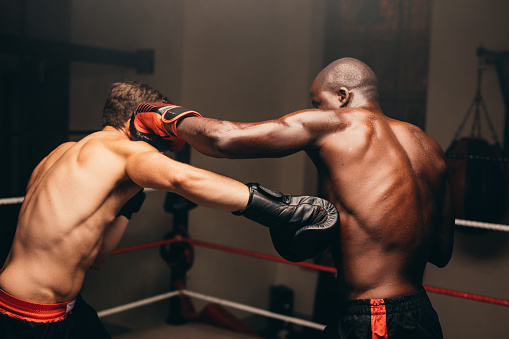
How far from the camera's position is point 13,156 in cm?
309

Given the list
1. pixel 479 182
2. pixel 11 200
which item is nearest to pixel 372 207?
pixel 11 200

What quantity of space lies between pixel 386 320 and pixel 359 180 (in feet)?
1.15

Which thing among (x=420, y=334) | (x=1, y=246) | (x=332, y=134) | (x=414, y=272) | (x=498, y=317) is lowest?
(x=498, y=317)

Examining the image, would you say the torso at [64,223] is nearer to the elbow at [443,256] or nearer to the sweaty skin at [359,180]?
the sweaty skin at [359,180]

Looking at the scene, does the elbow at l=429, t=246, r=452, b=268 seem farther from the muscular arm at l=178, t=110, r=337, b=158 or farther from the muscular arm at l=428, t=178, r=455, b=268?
the muscular arm at l=178, t=110, r=337, b=158

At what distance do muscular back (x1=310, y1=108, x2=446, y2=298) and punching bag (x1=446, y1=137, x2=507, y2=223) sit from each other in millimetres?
2871

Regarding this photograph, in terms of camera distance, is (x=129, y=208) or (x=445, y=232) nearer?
(x=445, y=232)

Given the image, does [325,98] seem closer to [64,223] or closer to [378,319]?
[378,319]

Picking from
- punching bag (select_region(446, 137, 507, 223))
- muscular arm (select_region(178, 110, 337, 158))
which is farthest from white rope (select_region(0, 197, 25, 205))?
punching bag (select_region(446, 137, 507, 223))

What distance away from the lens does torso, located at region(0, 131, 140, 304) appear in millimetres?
1450

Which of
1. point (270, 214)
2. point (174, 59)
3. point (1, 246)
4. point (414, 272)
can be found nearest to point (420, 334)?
point (414, 272)

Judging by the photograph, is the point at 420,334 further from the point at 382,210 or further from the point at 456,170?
the point at 456,170

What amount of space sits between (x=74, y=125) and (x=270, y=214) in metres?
2.41

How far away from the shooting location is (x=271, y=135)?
1.32 metres
